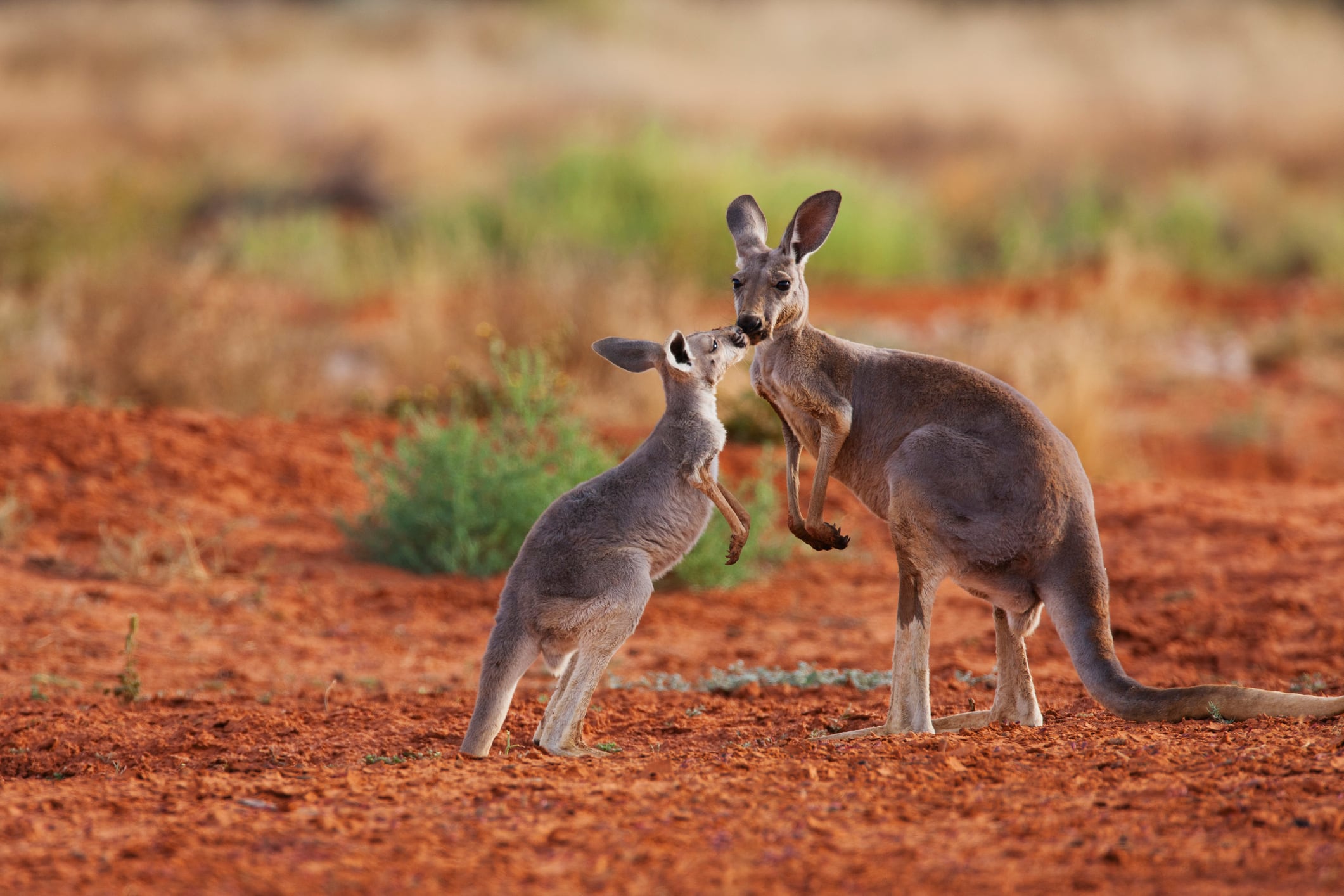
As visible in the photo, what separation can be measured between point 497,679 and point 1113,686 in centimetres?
207

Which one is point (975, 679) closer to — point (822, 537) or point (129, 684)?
point (822, 537)

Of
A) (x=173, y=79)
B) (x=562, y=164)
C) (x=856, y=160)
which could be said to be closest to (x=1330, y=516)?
(x=562, y=164)

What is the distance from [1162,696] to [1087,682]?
238 mm

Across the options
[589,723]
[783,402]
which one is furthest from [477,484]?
[783,402]

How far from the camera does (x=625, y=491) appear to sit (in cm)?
543

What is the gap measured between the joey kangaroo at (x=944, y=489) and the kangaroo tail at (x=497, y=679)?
1.07 meters

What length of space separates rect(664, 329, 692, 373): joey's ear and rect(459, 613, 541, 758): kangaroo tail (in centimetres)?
111

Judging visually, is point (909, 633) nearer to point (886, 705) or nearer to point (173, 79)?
point (886, 705)

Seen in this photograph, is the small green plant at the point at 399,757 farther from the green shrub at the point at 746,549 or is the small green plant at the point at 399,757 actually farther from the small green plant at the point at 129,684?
the green shrub at the point at 746,549

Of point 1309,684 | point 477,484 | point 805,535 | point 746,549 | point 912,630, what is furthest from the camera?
point 746,549

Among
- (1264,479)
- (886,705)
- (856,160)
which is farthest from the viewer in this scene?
(856,160)

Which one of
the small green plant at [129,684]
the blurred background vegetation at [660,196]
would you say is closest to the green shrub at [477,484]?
the blurred background vegetation at [660,196]

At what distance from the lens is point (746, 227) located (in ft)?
18.0

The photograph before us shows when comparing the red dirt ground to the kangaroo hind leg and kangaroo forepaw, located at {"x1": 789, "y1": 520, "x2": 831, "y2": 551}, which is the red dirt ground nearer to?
the kangaroo hind leg
